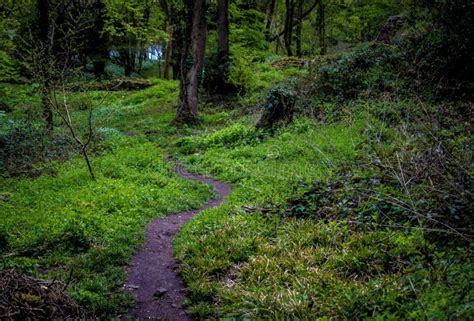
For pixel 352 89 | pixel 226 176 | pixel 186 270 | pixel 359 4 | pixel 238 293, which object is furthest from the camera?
pixel 359 4

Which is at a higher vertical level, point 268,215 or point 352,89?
point 352,89

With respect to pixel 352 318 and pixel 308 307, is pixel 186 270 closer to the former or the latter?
pixel 308 307

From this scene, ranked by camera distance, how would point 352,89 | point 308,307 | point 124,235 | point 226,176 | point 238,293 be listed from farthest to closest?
point 352,89 < point 226,176 < point 124,235 < point 238,293 < point 308,307

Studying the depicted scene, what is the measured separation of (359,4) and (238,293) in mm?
26171

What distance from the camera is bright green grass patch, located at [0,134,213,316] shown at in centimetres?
524

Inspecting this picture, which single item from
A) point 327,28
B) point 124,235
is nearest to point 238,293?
point 124,235

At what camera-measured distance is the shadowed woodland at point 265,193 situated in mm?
4340

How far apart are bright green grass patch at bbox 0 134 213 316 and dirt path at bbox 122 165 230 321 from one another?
0.18m

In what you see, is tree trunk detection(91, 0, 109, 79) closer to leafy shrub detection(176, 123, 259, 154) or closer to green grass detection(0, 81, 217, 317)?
leafy shrub detection(176, 123, 259, 154)

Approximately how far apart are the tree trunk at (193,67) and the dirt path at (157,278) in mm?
8801

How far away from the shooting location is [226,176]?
1016 cm

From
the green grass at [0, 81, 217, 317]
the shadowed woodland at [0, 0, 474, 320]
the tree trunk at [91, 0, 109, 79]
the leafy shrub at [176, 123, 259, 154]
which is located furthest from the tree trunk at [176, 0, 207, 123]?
the tree trunk at [91, 0, 109, 79]

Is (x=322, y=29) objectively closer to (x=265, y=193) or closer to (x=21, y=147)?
(x=21, y=147)

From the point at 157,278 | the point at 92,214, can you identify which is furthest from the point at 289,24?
the point at 157,278
